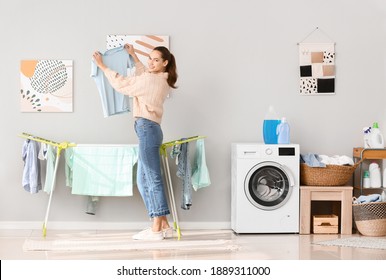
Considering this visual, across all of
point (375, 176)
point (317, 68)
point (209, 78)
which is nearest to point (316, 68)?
point (317, 68)

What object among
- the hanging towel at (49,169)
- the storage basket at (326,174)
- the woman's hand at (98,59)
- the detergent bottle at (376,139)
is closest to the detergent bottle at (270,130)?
the storage basket at (326,174)

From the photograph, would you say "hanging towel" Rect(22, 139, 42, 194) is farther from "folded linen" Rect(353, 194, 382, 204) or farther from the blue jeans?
"folded linen" Rect(353, 194, 382, 204)

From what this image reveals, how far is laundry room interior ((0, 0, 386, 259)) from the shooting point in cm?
662

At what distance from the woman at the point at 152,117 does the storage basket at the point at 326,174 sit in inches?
50.3

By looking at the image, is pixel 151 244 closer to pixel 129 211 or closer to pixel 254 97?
pixel 129 211

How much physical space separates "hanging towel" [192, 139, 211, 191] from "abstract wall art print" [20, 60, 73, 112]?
Answer: 1162 mm

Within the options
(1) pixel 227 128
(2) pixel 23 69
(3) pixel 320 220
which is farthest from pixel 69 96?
(3) pixel 320 220

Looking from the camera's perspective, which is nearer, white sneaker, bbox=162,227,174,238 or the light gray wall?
white sneaker, bbox=162,227,174,238

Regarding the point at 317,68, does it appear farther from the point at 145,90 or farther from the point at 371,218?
the point at 145,90

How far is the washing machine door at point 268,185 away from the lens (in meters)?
6.37

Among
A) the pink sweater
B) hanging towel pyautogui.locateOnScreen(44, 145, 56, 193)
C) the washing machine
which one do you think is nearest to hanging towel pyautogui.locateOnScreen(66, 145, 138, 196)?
hanging towel pyautogui.locateOnScreen(44, 145, 56, 193)

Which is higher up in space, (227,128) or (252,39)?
(252,39)

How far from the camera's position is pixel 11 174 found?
21.7 ft
